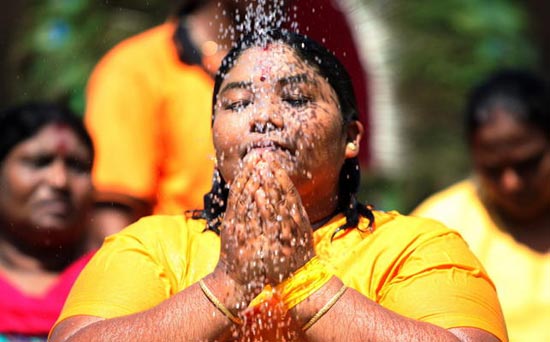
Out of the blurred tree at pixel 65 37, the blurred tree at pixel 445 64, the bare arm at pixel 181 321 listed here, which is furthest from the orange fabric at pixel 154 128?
the blurred tree at pixel 445 64

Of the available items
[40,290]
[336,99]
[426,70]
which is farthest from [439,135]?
[336,99]

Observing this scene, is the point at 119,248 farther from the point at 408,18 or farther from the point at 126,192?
the point at 408,18

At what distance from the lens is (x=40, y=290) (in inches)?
192

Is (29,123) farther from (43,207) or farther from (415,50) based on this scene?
(415,50)

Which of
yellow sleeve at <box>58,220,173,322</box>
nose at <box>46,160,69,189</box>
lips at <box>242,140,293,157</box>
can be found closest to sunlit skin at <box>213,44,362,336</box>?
lips at <box>242,140,293,157</box>

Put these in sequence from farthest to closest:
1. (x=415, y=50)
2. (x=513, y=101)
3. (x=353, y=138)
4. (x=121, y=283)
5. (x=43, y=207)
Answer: (x=415, y=50) → (x=513, y=101) → (x=43, y=207) → (x=353, y=138) → (x=121, y=283)

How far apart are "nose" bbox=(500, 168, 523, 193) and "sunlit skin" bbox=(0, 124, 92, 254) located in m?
1.81

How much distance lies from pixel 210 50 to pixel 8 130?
33.2 inches

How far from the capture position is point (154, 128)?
511 cm

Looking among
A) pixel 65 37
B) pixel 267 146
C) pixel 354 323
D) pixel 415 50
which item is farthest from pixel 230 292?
pixel 415 50

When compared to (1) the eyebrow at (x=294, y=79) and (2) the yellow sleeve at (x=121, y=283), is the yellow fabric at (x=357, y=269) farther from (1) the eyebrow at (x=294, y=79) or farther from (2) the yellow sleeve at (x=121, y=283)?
(1) the eyebrow at (x=294, y=79)

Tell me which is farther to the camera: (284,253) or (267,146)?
(267,146)

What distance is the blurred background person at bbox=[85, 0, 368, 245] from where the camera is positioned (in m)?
5.02

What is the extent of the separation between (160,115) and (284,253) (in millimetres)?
1995
